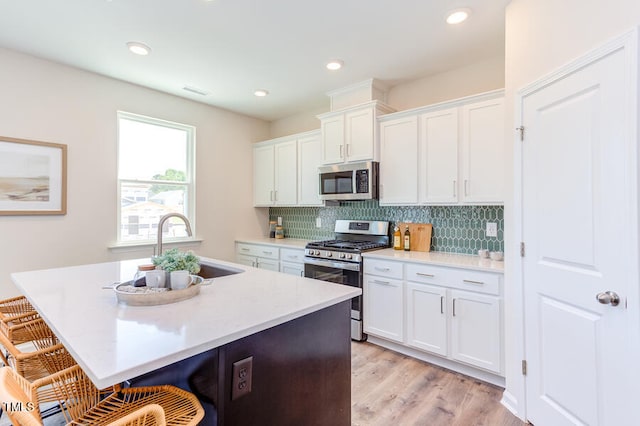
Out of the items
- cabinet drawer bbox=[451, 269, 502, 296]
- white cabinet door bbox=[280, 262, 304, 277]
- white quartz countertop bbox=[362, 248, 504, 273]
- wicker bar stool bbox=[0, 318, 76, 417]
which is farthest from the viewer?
white cabinet door bbox=[280, 262, 304, 277]

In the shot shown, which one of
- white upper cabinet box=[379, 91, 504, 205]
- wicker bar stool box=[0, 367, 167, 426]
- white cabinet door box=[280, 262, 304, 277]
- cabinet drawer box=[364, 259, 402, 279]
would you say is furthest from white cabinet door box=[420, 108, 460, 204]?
wicker bar stool box=[0, 367, 167, 426]

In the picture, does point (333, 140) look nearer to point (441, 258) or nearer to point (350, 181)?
point (350, 181)

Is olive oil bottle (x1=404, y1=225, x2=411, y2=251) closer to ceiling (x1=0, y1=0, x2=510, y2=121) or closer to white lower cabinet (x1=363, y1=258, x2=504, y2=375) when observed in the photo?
white lower cabinet (x1=363, y1=258, x2=504, y2=375)

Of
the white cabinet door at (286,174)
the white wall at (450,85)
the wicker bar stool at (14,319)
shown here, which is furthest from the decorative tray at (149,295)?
the white wall at (450,85)

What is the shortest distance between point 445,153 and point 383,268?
1200mm

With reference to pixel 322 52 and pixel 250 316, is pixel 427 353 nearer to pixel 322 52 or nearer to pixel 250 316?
pixel 250 316

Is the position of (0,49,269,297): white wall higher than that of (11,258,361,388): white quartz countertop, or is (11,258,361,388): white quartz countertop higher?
(0,49,269,297): white wall

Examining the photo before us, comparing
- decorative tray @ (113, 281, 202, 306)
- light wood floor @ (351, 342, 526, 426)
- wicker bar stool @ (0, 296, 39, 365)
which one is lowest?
light wood floor @ (351, 342, 526, 426)

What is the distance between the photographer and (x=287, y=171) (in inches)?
174

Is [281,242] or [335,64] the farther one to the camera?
[281,242]

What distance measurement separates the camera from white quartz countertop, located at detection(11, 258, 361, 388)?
943 millimetres

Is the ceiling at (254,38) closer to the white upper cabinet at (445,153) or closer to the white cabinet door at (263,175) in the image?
the white upper cabinet at (445,153)

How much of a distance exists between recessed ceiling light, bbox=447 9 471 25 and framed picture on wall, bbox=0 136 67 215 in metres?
3.60

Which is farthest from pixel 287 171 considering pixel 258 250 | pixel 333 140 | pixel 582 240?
pixel 582 240
